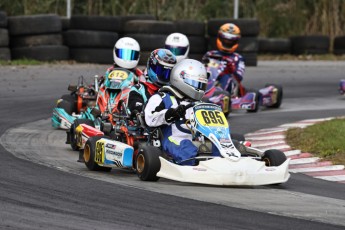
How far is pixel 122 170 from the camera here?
9.20m

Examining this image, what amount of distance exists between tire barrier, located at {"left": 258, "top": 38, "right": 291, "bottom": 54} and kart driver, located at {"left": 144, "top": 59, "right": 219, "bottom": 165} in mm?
16750

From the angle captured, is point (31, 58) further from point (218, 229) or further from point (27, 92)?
point (218, 229)

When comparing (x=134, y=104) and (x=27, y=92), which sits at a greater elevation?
(x=134, y=104)

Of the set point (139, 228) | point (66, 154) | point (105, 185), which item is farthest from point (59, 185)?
point (66, 154)

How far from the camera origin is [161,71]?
9555 millimetres

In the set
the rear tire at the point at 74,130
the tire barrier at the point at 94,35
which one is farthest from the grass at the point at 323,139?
the tire barrier at the point at 94,35

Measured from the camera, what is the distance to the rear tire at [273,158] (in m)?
8.52

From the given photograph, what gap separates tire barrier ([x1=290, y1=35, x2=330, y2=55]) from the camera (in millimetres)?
25641

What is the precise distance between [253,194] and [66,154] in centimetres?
300

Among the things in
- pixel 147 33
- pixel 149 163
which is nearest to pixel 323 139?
pixel 149 163

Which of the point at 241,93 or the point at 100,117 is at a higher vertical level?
the point at 100,117

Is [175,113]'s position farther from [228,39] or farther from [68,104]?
[228,39]

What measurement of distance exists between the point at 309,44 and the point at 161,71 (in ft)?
54.9

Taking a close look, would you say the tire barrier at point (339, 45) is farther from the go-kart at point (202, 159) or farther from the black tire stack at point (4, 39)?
the go-kart at point (202, 159)
